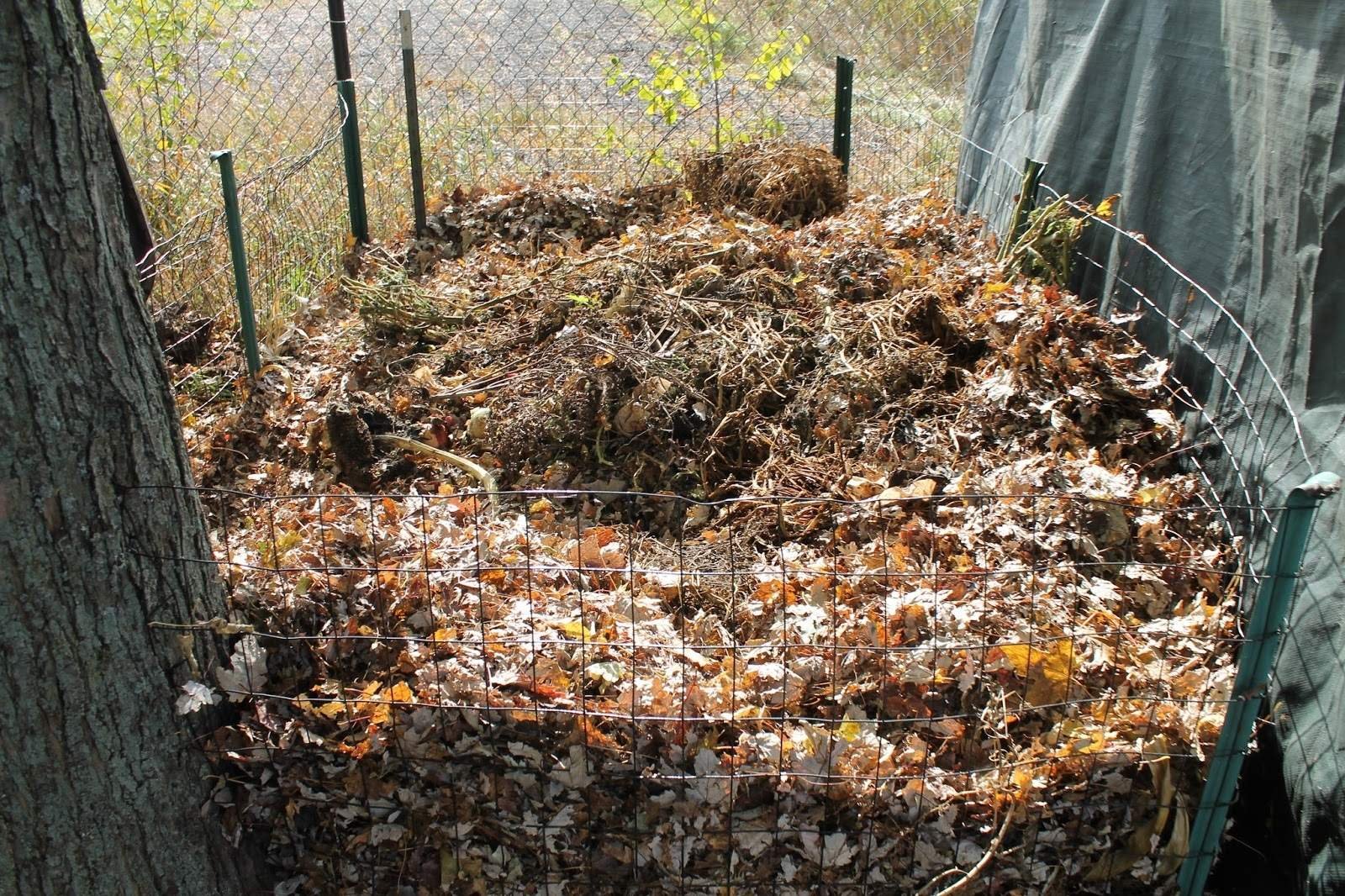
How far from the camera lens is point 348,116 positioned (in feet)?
20.2

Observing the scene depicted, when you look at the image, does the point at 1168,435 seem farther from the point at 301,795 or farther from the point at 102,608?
the point at 102,608

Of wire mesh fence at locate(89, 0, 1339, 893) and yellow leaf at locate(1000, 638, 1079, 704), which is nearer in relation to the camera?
wire mesh fence at locate(89, 0, 1339, 893)

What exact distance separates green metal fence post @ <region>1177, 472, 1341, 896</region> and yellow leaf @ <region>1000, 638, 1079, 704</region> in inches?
15.6

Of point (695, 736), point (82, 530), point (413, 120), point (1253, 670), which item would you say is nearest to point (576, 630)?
point (695, 736)

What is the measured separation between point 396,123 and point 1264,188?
6.06 meters

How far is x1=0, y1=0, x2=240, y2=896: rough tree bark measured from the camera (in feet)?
7.20

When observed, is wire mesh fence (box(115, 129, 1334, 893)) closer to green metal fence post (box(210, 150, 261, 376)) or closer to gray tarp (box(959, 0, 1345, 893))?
gray tarp (box(959, 0, 1345, 893))

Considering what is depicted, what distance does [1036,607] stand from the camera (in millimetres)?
3107

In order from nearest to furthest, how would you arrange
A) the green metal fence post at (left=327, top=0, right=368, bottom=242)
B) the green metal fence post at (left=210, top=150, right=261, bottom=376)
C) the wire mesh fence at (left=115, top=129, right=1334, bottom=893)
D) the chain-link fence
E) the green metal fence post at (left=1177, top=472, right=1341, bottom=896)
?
the green metal fence post at (left=1177, top=472, right=1341, bottom=896) → the wire mesh fence at (left=115, top=129, right=1334, bottom=893) → the green metal fence post at (left=210, top=150, right=261, bottom=376) → the chain-link fence → the green metal fence post at (left=327, top=0, right=368, bottom=242)

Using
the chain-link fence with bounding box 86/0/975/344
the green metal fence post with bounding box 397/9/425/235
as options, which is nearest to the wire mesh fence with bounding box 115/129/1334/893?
the chain-link fence with bounding box 86/0/975/344

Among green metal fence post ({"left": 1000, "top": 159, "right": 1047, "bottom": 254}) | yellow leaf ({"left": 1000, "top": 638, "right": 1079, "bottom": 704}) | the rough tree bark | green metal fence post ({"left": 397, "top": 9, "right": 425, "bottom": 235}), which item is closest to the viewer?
the rough tree bark

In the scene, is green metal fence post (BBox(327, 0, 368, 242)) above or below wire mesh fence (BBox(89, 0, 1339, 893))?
above

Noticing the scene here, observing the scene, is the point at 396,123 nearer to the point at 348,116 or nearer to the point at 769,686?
the point at 348,116

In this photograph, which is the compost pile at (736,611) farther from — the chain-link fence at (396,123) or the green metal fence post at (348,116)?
the green metal fence post at (348,116)
